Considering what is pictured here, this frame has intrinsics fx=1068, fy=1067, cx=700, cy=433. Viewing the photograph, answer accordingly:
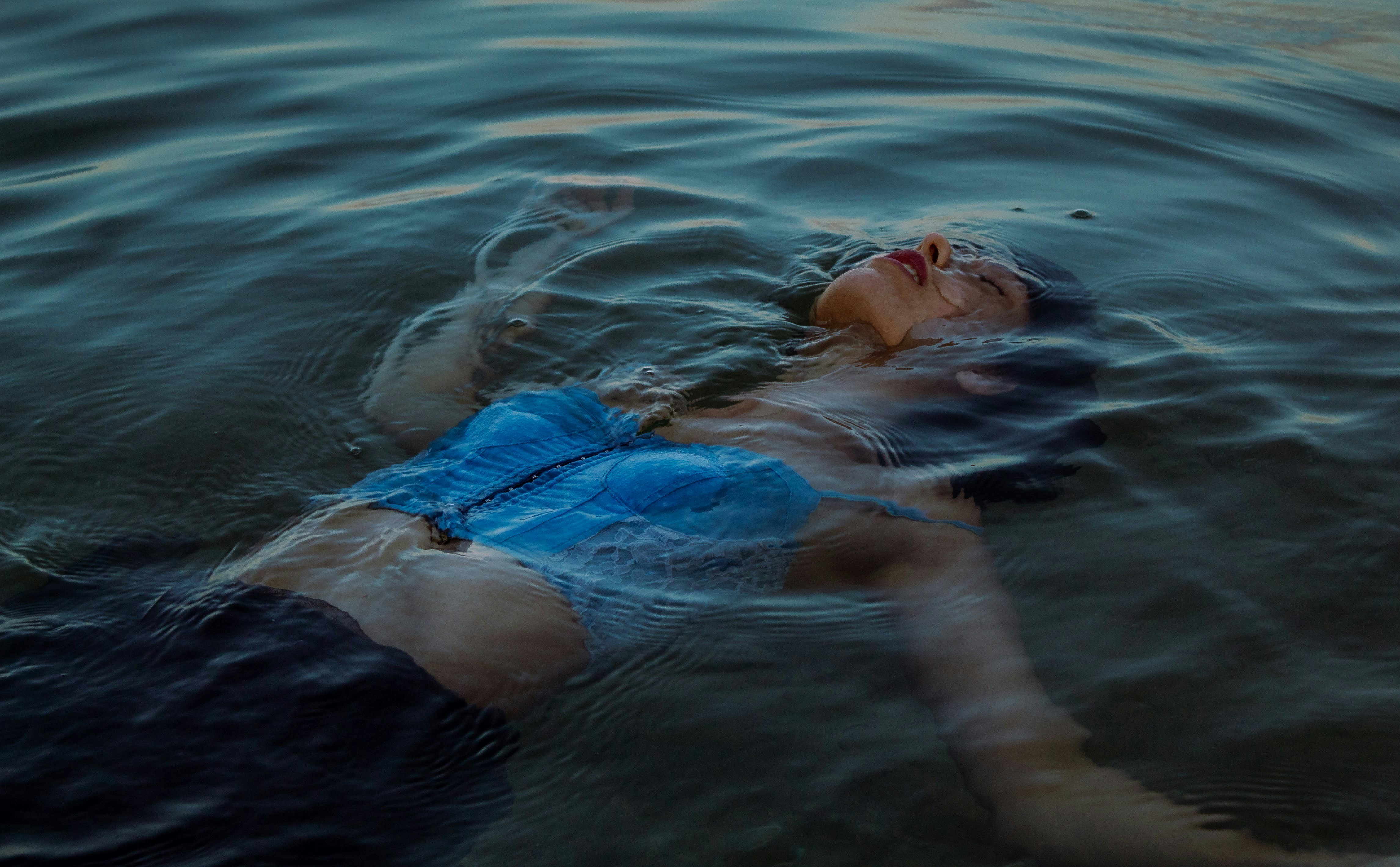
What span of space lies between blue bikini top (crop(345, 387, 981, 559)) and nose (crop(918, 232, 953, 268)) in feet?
4.05

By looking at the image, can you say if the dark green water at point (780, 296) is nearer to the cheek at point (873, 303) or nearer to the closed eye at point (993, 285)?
the cheek at point (873, 303)

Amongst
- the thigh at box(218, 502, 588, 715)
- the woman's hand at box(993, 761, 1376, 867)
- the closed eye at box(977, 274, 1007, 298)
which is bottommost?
the woman's hand at box(993, 761, 1376, 867)

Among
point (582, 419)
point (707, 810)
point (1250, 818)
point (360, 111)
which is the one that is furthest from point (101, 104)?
point (1250, 818)

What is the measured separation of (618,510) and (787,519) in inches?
17.8

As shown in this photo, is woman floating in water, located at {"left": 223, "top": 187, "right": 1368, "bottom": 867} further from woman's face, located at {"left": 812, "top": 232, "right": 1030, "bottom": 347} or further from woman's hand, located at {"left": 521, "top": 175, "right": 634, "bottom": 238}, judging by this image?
woman's hand, located at {"left": 521, "top": 175, "right": 634, "bottom": 238}

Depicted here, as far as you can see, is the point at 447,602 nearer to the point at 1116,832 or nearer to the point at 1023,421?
the point at 1116,832

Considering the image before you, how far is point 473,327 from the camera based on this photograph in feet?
13.6

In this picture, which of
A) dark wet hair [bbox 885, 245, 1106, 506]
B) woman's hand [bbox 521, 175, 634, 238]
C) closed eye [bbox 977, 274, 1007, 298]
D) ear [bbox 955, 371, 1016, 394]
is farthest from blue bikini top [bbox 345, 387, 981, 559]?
woman's hand [bbox 521, 175, 634, 238]

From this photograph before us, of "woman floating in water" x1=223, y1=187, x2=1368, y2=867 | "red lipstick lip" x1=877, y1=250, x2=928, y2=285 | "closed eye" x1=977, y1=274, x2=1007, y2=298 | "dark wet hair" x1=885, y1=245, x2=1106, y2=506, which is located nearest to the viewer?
"woman floating in water" x1=223, y1=187, x2=1368, y2=867

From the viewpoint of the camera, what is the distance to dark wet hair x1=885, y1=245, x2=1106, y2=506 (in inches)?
128

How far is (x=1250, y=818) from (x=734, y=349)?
2.35 metres

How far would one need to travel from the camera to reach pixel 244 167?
231 inches

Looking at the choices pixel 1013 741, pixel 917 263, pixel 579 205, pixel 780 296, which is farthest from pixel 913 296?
pixel 579 205

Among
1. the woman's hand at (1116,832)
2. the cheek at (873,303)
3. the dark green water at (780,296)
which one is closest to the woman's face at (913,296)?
the cheek at (873,303)
